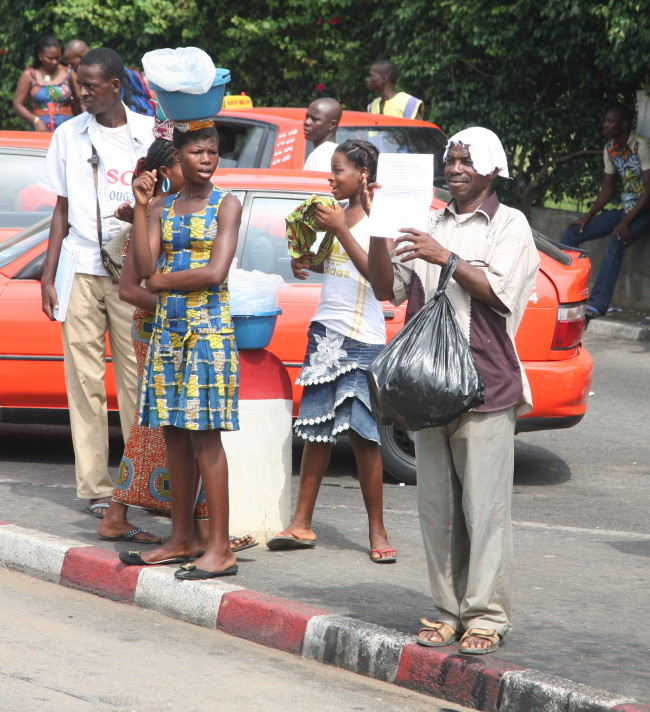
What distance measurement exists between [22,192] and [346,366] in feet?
14.6

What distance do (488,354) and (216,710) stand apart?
1459 mm

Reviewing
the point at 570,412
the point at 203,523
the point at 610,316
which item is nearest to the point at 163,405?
the point at 203,523

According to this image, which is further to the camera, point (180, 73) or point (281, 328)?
point (281, 328)

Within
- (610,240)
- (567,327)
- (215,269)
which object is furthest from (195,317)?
(610,240)

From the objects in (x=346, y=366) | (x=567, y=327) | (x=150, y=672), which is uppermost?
(x=567, y=327)

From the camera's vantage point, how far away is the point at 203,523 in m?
5.76

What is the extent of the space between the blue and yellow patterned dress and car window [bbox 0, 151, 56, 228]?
4.27 meters

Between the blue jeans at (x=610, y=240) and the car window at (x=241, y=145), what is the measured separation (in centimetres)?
401

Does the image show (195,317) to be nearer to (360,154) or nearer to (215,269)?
(215,269)

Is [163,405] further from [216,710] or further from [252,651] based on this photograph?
[216,710]

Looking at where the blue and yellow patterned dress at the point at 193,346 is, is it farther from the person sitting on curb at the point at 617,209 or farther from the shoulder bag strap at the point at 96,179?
the person sitting on curb at the point at 617,209

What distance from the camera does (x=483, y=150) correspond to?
14.8 ft

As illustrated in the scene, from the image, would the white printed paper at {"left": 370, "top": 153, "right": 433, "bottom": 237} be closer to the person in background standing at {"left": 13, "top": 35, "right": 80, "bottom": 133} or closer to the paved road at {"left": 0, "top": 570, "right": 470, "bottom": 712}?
the paved road at {"left": 0, "top": 570, "right": 470, "bottom": 712}

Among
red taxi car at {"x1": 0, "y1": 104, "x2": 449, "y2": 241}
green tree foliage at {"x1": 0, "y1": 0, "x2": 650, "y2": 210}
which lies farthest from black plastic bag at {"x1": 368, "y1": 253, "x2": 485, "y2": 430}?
green tree foliage at {"x1": 0, "y1": 0, "x2": 650, "y2": 210}
